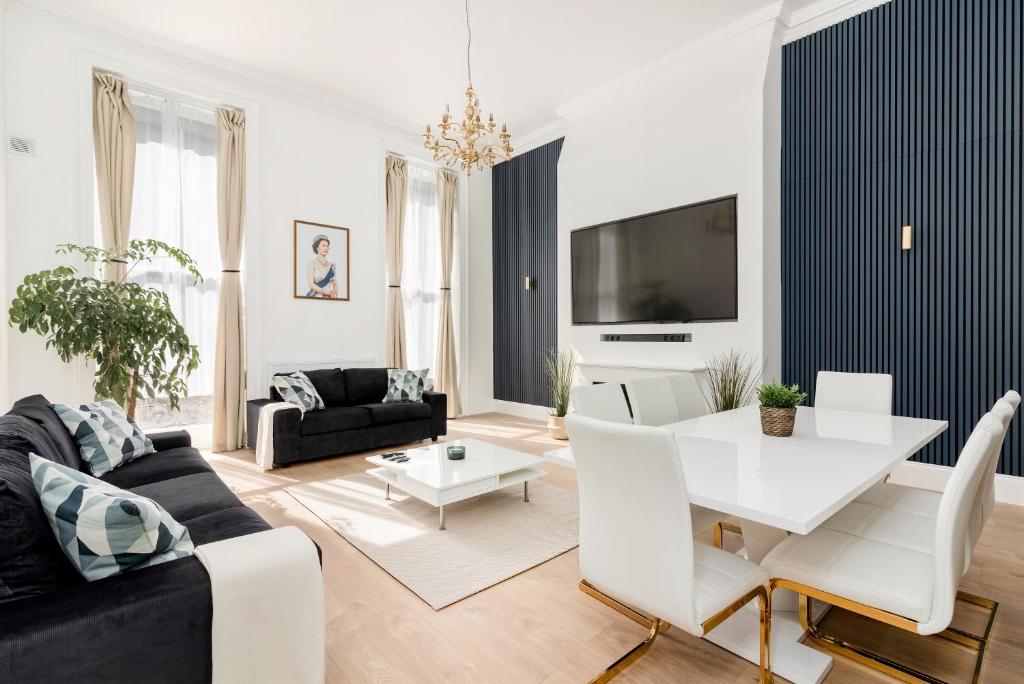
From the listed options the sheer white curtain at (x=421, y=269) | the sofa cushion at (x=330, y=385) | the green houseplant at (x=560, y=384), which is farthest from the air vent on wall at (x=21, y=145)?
the green houseplant at (x=560, y=384)

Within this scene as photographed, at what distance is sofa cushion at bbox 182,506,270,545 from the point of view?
174cm

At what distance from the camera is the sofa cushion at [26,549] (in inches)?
42.1

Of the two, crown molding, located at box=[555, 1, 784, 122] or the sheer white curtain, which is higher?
crown molding, located at box=[555, 1, 784, 122]

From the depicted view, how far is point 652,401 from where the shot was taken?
270cm

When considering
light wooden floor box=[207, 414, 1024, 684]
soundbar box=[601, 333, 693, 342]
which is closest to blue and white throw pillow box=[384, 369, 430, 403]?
soundbar box=[601, 333, 693, 342]

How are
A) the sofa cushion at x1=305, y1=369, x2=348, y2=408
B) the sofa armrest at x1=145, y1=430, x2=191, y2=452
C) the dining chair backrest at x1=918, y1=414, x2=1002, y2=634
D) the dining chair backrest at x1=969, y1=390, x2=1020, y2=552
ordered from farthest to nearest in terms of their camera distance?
the sofa cushion at x1=305, y1=369, x2=348, y2=408 < the sofa armrest at x1=145, y1=430, x2=191, y2=452 < the dining chair backrest at x1=969, y1=390, x2=1020, y2=552 < the dining chair backrest at x1=918, y1=414, x2=1002, y2=634

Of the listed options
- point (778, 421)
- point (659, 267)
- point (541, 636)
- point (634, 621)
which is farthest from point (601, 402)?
point (659, 267)

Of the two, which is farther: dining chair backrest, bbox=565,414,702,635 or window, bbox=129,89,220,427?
window, bbox=129,89,220,427

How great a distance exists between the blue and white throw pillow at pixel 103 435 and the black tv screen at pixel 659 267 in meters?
4.05

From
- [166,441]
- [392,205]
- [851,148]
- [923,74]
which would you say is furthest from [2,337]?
[923,74]

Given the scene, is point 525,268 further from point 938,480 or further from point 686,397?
point 938,480

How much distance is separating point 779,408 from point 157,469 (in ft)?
10.0

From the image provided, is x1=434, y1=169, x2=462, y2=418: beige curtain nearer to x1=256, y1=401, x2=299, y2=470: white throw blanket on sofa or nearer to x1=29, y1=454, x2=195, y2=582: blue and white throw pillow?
x1=256, y1=401, x2=299, y2=470: white throw blanket on sofa

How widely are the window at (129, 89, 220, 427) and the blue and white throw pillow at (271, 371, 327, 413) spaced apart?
0.75m
